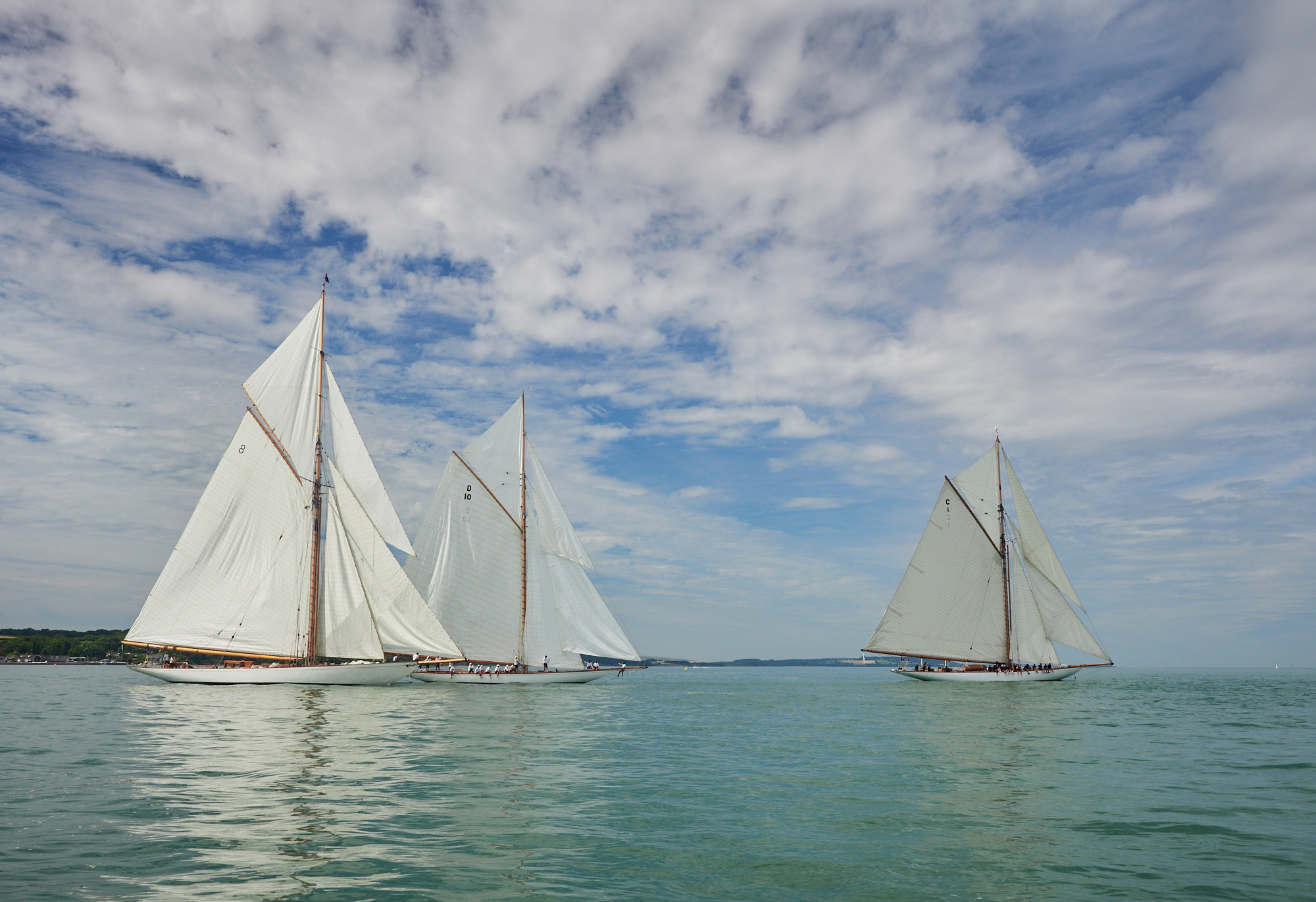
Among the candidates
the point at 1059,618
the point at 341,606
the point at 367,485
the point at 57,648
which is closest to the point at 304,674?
the point at 341,606

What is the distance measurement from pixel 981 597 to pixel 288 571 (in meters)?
65.1

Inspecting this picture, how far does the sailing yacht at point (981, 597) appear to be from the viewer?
251ft

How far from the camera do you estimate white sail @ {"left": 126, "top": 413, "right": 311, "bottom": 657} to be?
5550 cm

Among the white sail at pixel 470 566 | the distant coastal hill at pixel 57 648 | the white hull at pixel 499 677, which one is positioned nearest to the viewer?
the white sail at pixel 470 566

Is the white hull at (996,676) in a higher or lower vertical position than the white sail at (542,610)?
lower

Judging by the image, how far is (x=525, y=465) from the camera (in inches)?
2908

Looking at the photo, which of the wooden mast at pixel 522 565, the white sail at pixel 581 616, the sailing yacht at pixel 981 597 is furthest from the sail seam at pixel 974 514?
the wooden mast at pixel 522 565

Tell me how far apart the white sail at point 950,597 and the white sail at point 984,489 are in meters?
1.78

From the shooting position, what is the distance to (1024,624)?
7956 cm

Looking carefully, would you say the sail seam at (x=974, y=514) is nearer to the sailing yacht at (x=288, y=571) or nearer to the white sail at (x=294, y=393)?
the sailing yacht at (x=288, y=571)

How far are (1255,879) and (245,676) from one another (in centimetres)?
6174

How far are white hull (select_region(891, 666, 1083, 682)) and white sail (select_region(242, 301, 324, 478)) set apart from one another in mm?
67549

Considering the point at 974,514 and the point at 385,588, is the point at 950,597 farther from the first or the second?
the point at 385,588


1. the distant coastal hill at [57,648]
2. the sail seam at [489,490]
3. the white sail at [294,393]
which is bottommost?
the distant coastal hill at [57,648]
